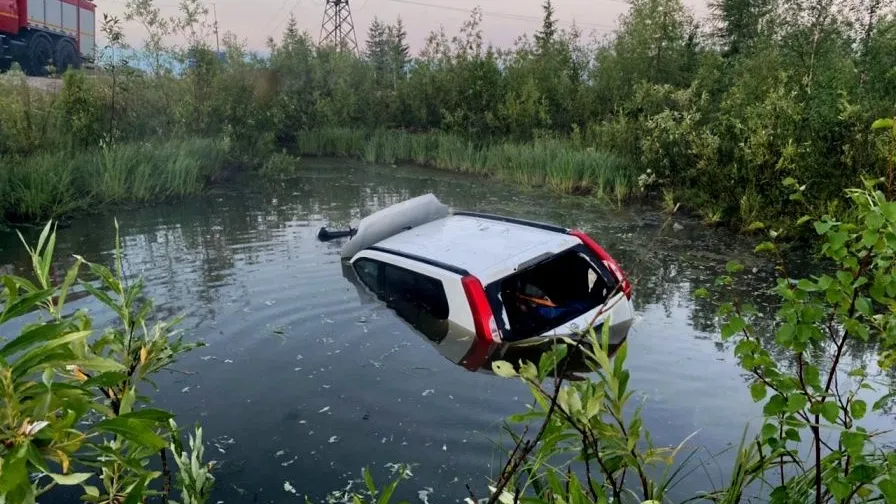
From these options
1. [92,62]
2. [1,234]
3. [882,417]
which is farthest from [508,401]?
[92,62]

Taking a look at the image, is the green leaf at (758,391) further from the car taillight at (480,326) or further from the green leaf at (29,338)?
the car taillight at (480,326)

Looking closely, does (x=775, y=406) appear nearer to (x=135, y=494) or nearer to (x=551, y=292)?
(x=135, y=494)

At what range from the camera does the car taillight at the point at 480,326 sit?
248 inches

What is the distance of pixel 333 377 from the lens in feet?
21.3

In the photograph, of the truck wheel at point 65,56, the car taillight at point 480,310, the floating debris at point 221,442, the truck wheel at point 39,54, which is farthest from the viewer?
the truck wheel at point 65,56

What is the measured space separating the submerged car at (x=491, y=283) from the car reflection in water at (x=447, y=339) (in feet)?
0.04

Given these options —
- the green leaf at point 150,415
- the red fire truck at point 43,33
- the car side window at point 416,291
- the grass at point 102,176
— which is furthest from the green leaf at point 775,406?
the red fire truck at point 43,33

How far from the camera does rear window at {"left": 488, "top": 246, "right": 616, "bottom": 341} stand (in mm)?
6590

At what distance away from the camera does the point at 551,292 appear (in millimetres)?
7695

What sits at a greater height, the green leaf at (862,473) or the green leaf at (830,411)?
the green leaf at (830,411)

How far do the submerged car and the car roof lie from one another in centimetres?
1

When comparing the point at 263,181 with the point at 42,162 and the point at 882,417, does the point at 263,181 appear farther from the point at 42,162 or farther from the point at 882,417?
the point at 882,417

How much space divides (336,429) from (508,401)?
4.94 ft

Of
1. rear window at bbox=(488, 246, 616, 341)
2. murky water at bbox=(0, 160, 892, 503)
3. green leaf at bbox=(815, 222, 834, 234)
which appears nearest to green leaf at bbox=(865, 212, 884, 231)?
green leaf at bbox=(815, 222, 834, 234)
